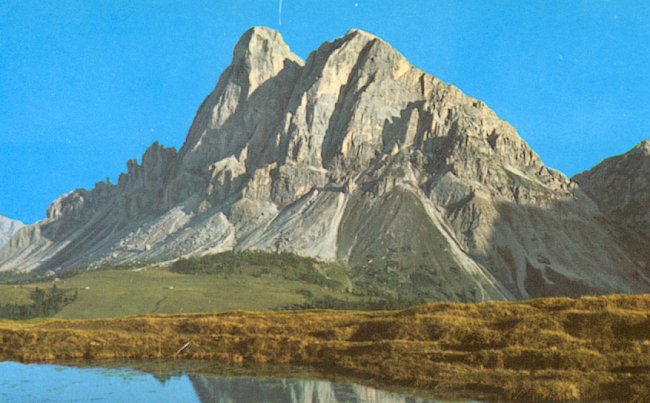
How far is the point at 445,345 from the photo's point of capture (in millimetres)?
53469

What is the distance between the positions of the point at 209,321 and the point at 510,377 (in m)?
39.9

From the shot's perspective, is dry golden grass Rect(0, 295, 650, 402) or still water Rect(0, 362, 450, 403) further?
dry golden grass Rect(0, 295, 650, 402)

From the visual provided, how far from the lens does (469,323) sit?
189 feet

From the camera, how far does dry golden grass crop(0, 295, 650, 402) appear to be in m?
42.7

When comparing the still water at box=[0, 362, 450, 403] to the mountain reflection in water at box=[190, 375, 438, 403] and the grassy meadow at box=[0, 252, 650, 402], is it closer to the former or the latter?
the mountain reflection in water at box=[190, 375, 438, 403]

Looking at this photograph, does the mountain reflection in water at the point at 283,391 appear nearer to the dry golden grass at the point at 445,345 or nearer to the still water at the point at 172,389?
the still water at the point at 172,389

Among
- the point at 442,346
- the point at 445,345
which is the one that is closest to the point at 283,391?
the point at 442,346

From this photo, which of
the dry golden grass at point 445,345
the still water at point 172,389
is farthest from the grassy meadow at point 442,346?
the still water at point 172,389

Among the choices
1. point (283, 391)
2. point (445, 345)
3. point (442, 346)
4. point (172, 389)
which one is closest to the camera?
point (283, 391)

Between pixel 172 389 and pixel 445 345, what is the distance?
23.1 metres

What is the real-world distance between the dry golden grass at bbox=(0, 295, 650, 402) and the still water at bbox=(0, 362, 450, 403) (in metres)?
5.19

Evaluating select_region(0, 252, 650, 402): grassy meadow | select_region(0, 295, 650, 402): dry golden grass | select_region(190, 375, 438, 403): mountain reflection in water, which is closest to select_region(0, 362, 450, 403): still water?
select_region(190, 375, 438, 403): mountain reflection in water

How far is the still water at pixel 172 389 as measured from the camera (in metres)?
Answer: 41.3

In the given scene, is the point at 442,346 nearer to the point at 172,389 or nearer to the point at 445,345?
the point at 445,345
